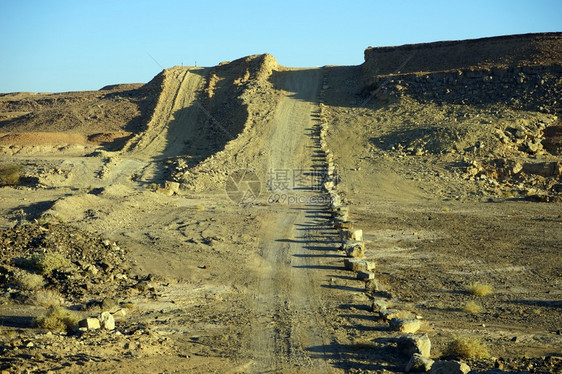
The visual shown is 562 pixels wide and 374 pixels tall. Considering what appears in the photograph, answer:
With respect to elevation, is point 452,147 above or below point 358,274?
above

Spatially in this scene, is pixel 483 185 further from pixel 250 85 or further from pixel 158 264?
pixel 250 85

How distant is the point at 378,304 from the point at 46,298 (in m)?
6.05

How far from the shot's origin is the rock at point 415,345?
857cm

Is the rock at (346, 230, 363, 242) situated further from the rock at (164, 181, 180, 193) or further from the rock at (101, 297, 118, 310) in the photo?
the rock at (164, 181, 180, 193)

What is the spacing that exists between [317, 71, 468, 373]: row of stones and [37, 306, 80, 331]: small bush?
501 cm

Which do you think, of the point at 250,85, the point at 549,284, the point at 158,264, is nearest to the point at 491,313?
the point at 549,284

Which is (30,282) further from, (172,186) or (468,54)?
(468,54)

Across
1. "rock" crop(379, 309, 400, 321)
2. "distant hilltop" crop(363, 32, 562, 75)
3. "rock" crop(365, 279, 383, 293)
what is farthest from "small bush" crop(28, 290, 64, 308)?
"distant hilltop" crop(363, 32, 562, 75)

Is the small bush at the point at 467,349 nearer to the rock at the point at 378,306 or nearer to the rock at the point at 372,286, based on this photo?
the rock at the point at 378,306

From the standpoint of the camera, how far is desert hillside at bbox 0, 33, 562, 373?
30.3 ft

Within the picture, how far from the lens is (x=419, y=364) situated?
803 cm

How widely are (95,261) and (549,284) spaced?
9.89 m

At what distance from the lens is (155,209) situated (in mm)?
21547

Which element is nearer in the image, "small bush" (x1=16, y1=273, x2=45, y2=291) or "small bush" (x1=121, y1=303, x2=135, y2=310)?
"small bush" (x1=121, y1=303, x2=135, y2=310)
